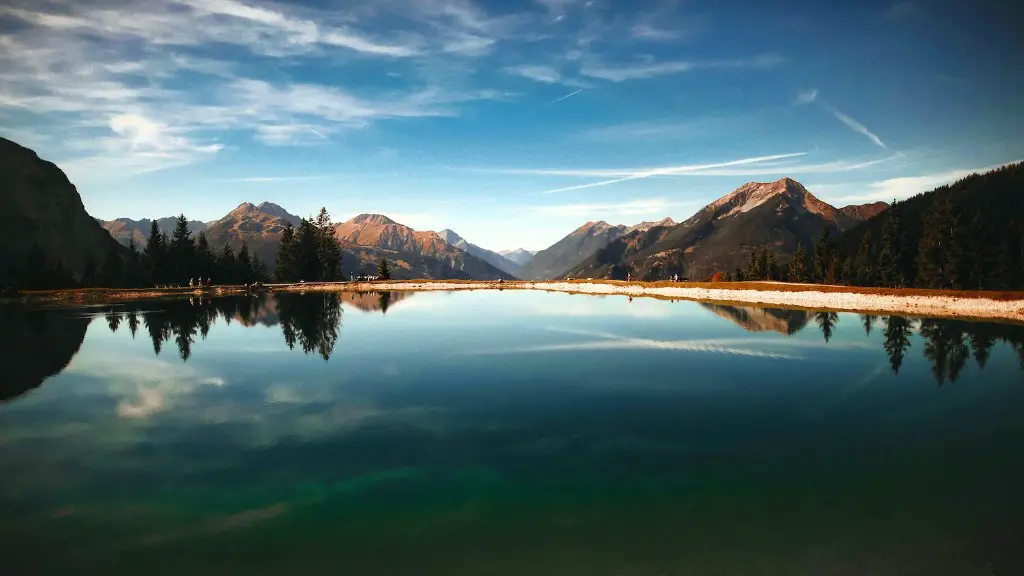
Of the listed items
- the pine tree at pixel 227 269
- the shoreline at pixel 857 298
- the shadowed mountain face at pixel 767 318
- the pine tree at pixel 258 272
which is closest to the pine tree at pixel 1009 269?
the shoreline at pixel 857 298

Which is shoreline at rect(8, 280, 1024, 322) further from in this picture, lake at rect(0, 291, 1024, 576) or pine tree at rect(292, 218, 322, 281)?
lake at rect(0, 291, 1024, 576)

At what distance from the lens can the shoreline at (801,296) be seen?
5491 cm

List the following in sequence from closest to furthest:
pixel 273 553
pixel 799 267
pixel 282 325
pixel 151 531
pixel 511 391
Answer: pixel 273 553 → pixel 151 531 → pixel 511 391 → pixel 282 325 → pixel 799 267

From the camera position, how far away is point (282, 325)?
4516 centimetres

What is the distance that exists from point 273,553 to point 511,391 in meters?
12.9

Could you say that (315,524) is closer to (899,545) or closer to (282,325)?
(899,545)

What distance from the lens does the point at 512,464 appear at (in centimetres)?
1356

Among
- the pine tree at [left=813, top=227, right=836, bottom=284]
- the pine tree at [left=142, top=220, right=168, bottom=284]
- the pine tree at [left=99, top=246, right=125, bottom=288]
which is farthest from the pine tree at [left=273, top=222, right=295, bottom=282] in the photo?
the pine tree at [left=813, top=227, right=836, bottom=284]

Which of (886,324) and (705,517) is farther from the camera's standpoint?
(886,324)

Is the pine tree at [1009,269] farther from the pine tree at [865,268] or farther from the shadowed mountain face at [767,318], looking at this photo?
the shadowed mountain face at [767,318]

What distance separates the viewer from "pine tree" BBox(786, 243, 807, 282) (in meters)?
142

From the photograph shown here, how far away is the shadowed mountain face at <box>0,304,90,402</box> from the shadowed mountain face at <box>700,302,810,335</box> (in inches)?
1808

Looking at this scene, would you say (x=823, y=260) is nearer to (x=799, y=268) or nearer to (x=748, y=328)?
(x=799, y=268)

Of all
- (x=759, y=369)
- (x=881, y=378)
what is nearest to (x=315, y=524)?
(x=759, y=369)
